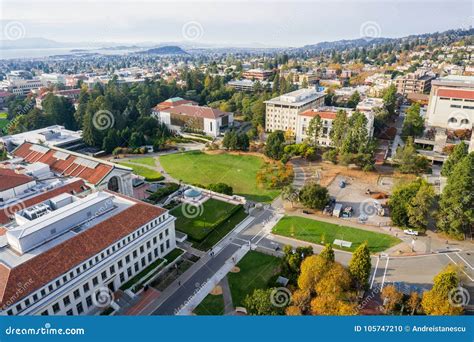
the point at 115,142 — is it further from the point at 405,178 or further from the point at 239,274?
the point at 405,178

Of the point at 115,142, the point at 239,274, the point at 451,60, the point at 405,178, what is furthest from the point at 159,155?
the point at 451,60

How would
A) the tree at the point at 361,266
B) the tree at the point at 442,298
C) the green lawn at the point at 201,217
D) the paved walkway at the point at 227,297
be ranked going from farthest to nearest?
the green lawn at the point at 201,217, the paved walkway at the point at 227,297, the tree at the point at 361,266, the tree at the point at 442,298

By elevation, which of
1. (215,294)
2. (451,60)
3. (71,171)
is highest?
(451,60)

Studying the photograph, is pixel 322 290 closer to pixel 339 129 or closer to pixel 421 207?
pixel 421 207

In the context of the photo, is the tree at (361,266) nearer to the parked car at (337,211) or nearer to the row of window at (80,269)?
the parked car at (337,211)

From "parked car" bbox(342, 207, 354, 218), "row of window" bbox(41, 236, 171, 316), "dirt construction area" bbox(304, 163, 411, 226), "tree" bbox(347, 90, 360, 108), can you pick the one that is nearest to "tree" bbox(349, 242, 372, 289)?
"dirt construction area" bbox(304, 163, 411, 226)

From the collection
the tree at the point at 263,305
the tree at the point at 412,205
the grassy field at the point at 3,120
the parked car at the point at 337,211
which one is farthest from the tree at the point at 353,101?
the grassy field at the point at 3,120

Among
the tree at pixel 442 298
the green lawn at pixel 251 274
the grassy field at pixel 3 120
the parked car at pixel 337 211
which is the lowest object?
the green lawn at pixel 251 274
